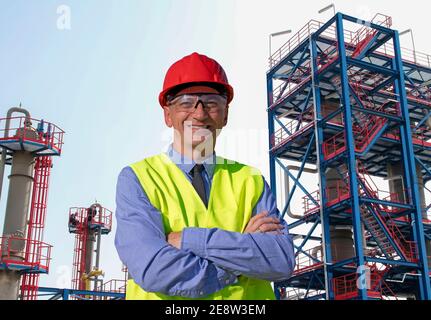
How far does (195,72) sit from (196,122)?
29cm

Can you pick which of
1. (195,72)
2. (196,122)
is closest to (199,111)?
(196,122)

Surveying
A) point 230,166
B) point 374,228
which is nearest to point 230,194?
point 230,166

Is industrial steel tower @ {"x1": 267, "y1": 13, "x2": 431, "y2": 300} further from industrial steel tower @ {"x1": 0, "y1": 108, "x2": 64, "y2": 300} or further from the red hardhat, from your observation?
the red hardhat

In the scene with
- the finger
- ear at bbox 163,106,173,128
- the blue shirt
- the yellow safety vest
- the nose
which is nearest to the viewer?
the blue shirt

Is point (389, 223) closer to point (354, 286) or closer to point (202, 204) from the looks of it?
point (354, 286)

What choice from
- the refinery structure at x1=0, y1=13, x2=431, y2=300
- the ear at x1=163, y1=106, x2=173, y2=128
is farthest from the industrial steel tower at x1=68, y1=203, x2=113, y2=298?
the ear at x1=163, y1=106, x2=173, y2=128

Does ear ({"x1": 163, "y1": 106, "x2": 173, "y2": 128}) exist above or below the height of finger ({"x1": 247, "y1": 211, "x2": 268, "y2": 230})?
above

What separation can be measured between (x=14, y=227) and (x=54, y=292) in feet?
25.2

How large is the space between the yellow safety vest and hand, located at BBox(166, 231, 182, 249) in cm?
5

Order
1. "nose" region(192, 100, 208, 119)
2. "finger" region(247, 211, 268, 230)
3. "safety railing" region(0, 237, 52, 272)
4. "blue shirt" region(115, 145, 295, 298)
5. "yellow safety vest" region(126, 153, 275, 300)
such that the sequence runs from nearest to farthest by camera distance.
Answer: "blue shirt" region(115, 145, 295, 298) → "yellow safety vest" region(126, 153, 275, 300) → "finger" region(247, 211, 268, 230) → "nose" region(192, 100, 208, 119) → "safety railing" region(0, 237, 52, 272)

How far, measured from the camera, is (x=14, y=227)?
27812 millimetres

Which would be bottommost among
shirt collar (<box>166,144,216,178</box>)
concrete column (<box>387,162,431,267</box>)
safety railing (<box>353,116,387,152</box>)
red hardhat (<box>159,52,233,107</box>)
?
shirt collar (<box>166,144,216,178</box>)

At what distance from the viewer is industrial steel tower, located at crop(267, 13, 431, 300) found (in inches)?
1226

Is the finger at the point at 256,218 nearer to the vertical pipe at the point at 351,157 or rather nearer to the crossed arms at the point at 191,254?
the crossed arms at the point at 191,254
